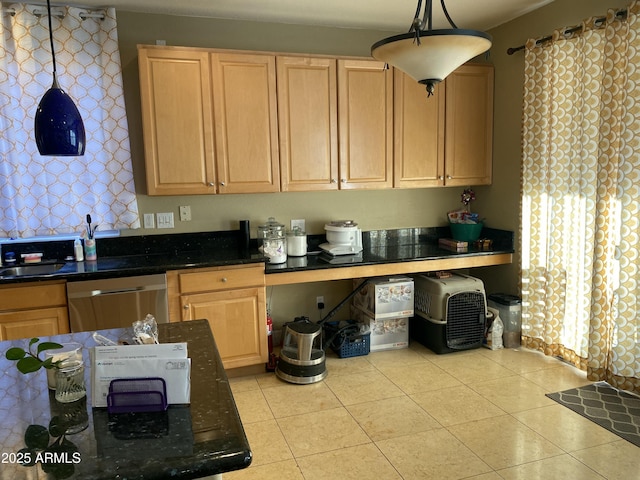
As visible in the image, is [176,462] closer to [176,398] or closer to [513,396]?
[176,398]

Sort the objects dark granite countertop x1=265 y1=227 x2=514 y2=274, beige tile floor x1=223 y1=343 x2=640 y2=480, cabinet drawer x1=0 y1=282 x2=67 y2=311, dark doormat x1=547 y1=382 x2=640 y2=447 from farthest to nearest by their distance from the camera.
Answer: dark granite countertop x1=265 y1=227 x2=514 y2=274
cabinet drawer x1=0 y1=282 x2=67 y2=311
dark doormat x1=547 y1=382 x2=640 y2=447
beige tile floor x1=223 y1=343 x2=640 y2=480

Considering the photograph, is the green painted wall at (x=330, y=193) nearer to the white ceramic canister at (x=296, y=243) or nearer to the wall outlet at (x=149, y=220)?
the wall outlet at (x=149, y=220)

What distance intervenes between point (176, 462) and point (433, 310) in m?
3.09

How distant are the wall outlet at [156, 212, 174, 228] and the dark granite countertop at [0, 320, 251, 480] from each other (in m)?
2.32

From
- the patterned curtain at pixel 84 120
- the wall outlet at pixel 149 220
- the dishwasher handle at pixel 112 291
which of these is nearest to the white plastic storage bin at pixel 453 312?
the dishwasher handle at pixel 112 291

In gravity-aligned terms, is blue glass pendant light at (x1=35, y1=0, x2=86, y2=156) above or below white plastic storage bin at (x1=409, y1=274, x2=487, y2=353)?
above

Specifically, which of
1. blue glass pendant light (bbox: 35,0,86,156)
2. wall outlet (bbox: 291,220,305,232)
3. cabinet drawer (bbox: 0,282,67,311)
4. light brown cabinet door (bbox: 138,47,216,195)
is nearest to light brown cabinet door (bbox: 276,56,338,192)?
wall outlet (bbox: 291,220,305,232)

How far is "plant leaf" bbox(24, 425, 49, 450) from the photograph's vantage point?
1.06 metres

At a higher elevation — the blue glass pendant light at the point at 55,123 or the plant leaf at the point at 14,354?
the blue glass pendant light at the point at 55,123

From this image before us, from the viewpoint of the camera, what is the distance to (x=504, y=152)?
13.3 feet

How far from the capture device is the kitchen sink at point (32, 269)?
3.11 meters

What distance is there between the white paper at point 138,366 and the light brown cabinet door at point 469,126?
3296 millimetres

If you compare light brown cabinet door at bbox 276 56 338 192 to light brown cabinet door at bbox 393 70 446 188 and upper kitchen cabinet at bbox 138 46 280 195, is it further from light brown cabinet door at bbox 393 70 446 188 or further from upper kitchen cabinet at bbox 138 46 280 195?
light brown cabinet door at bbox 393 70 446 188

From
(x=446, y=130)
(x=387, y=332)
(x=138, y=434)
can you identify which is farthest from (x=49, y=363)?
(x=446, y=130)
